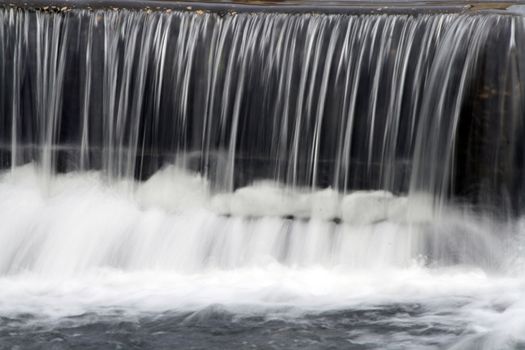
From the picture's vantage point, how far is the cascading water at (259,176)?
8797 mm

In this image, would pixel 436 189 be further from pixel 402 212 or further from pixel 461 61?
pixel 461 61

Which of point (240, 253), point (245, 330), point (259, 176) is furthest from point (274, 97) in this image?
point (245, 330)

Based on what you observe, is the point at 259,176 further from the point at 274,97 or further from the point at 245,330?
the point at 245,330

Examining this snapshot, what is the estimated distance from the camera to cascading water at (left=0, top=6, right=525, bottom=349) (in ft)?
28.9

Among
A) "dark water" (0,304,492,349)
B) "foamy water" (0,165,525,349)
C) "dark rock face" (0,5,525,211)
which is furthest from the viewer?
"dark rock face" (0,5,525,211)

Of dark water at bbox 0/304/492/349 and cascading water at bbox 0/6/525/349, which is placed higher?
cascading water at bbox 0/6/525/349

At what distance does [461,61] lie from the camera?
31.4ft

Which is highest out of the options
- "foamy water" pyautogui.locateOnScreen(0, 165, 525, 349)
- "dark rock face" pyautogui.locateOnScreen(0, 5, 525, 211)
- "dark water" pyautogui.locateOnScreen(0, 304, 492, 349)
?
"dark rock face" pyautogui.locateOnScreen(0, 5, 525, 211)

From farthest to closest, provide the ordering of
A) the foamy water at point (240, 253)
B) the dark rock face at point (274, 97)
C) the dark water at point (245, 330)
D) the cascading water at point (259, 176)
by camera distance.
Result: the dark rock face at point (274, 97)
the foamy water at point (240, 253)
the cascading water at point (259, 176)
the dark water at point (245, 330)

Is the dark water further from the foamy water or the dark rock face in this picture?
the dark rock face

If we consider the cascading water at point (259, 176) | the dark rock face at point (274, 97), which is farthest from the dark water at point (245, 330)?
the dark rock face at point (274, 97)

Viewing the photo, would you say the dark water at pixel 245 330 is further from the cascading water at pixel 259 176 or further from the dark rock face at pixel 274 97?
the dark rock face at pixel 274 97

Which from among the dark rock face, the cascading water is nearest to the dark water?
the cascading water

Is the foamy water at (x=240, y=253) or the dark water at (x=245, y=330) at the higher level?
the foamy water at (x=240, y=253)
